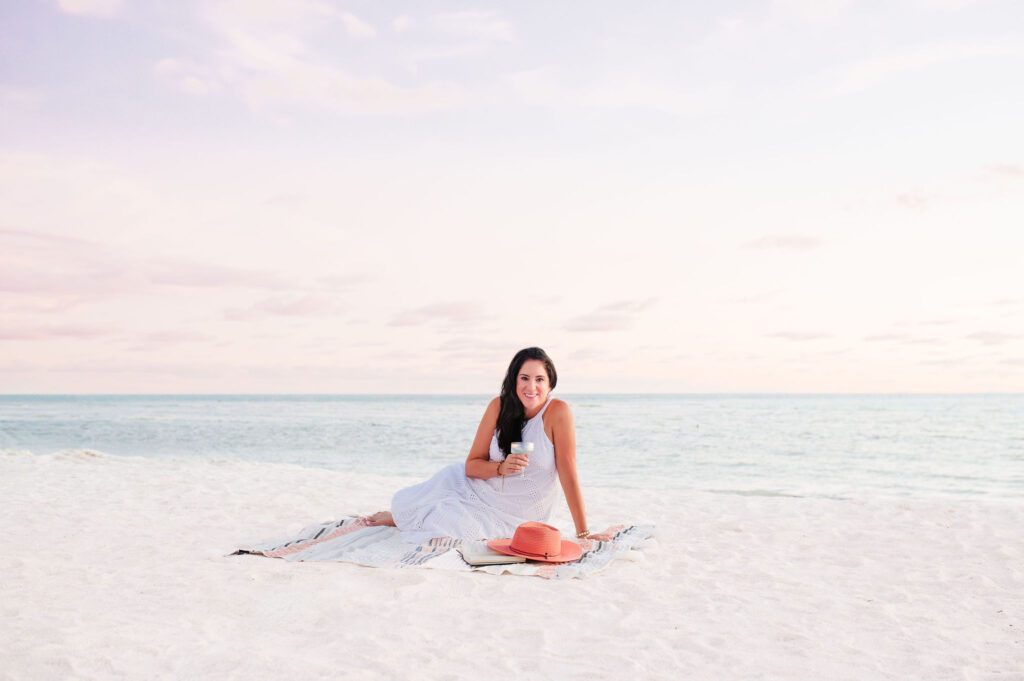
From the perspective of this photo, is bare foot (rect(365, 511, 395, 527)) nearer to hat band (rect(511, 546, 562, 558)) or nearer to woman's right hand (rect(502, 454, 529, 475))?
woman's right hand (rect(502, 454, 529, 475))

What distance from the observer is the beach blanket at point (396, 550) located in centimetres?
510

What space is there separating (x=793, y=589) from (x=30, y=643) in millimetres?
4431

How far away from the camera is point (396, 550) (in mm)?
5500

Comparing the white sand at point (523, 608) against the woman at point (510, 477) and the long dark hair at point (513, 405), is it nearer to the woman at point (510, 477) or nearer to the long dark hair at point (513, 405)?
the woman at point (510, 477)

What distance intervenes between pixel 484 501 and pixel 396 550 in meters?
0.81

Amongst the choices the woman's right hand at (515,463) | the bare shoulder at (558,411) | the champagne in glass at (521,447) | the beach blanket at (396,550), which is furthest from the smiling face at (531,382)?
the beach blanket at (396,550)

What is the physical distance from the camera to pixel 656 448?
61.1 ft

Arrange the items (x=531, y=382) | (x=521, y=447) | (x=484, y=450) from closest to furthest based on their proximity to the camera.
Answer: (x=521, y=447) < (x=531, y=382) < (x=484, y=450)

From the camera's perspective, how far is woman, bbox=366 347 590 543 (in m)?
5.66

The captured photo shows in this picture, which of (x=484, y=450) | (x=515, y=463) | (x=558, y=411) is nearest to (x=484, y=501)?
(x=484, y=450)

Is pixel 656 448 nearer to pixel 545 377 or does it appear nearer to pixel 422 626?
pixel 545 377

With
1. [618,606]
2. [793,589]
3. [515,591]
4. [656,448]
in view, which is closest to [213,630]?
[515,591]

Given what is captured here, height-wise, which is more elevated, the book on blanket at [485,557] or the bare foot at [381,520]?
the bare foot at [381,520]

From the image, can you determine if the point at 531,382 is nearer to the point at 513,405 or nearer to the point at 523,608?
the point at 513,405
